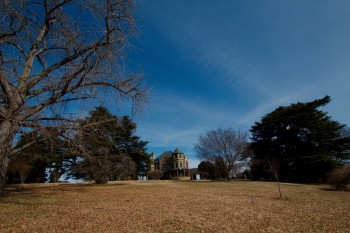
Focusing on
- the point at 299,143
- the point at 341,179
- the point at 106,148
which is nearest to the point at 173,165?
the point at 299,143

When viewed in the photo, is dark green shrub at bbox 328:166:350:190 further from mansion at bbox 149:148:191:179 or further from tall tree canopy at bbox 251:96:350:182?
mansion at bbox 149:148:191:179

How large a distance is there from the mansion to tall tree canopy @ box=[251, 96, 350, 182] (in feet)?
94.3

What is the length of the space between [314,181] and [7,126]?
38078 mm

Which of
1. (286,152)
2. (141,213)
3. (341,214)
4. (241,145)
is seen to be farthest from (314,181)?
(141,213)

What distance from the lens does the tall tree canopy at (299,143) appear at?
34000 millimetres

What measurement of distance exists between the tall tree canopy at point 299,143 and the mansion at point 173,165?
1132 inches

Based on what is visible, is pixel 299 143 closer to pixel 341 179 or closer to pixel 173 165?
pixel 341 179

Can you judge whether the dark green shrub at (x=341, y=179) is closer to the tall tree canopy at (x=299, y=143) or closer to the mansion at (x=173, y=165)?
the tall tree canopy at (x=299, y=143)

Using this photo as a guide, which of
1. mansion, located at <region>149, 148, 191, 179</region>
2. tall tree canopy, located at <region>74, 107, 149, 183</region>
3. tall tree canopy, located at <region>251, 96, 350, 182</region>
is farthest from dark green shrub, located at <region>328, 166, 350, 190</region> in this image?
mansion, located at <region>149, 148, 191, 179</region>

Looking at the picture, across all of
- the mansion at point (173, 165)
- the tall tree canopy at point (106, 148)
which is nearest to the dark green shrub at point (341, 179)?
the tall tree canopy at point (106, 148)

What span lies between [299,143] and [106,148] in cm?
2965

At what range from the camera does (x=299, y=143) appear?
3744 cm

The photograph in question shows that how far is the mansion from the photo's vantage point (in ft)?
222

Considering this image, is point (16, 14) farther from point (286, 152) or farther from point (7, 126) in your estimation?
point (286, 152)
